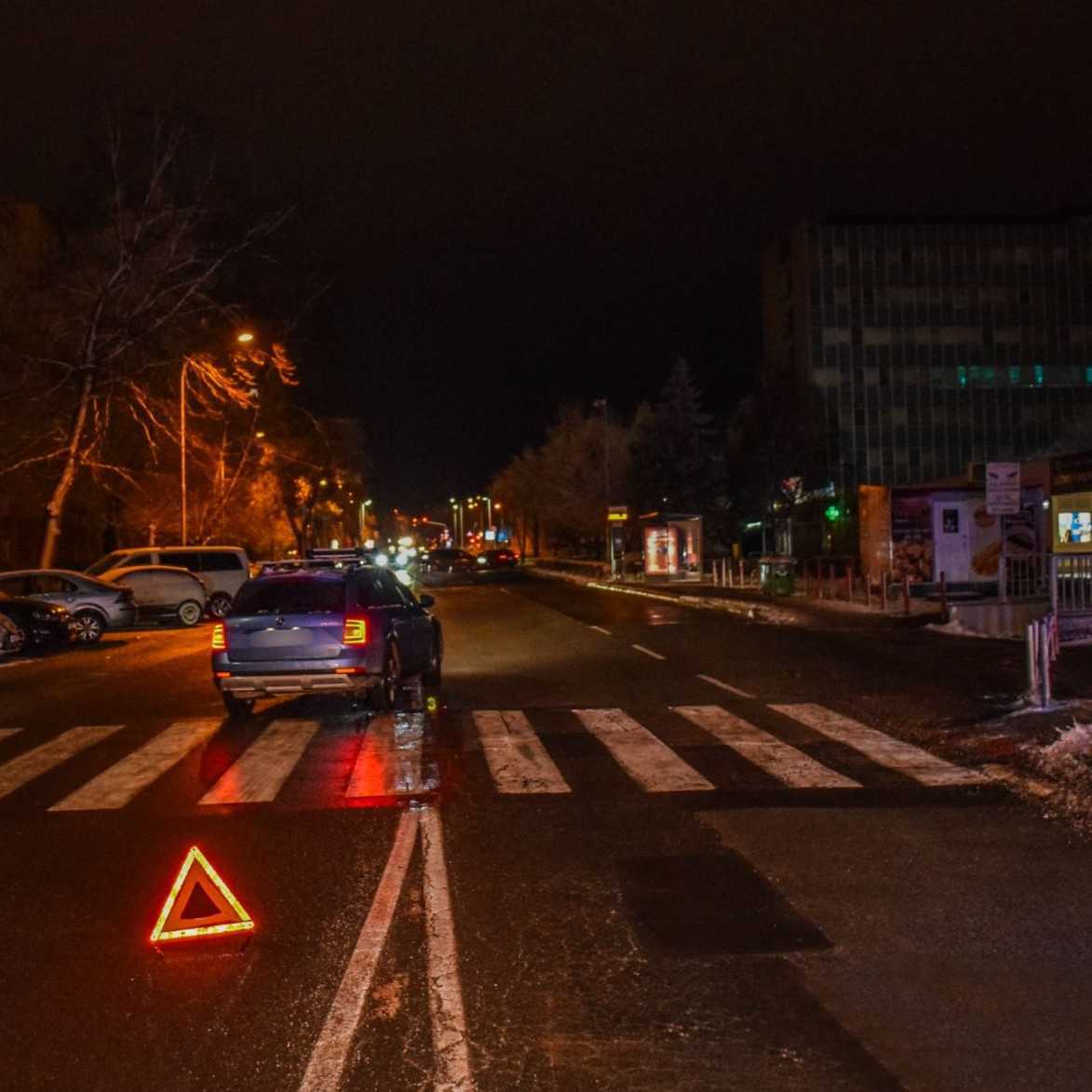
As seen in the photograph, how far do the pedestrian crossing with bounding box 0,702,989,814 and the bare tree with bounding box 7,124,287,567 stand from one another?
72.2 ft

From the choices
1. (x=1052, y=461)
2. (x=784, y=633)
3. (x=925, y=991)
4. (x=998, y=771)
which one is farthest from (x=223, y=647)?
(x=1052, y=461)

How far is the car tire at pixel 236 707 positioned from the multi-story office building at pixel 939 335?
90.9m

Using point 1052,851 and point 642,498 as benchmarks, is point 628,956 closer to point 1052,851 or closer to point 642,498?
point 1052,851

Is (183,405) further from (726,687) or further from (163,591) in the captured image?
(726,687)

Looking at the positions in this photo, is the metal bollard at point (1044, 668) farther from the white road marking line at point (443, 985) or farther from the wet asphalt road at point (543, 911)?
the white road marking line at point (443, 985)

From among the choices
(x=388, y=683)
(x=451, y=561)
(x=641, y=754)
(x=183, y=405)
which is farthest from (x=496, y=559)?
(x=641, y=754)

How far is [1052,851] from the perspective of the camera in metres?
8.54

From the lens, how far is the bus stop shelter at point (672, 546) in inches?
2172

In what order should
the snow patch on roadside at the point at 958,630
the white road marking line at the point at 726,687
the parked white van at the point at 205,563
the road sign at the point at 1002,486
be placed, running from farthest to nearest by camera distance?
the parked white van at the point at 205,563 → the snow patch on roadside at the point at 958,630 → the road sign at the point at 1002,486 → the white road marking line at the point at 726,687

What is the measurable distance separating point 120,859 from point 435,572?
71.0 meters

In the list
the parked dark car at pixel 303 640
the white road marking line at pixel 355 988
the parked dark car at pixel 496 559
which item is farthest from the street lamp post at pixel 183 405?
the parked dark car at pixel 496 559

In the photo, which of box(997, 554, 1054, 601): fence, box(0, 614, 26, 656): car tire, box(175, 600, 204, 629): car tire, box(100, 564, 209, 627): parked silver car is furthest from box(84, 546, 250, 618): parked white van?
box(997, 554, 1054, 601): fence

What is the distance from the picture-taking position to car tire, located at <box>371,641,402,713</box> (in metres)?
15.5

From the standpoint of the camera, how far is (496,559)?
3366 inches
